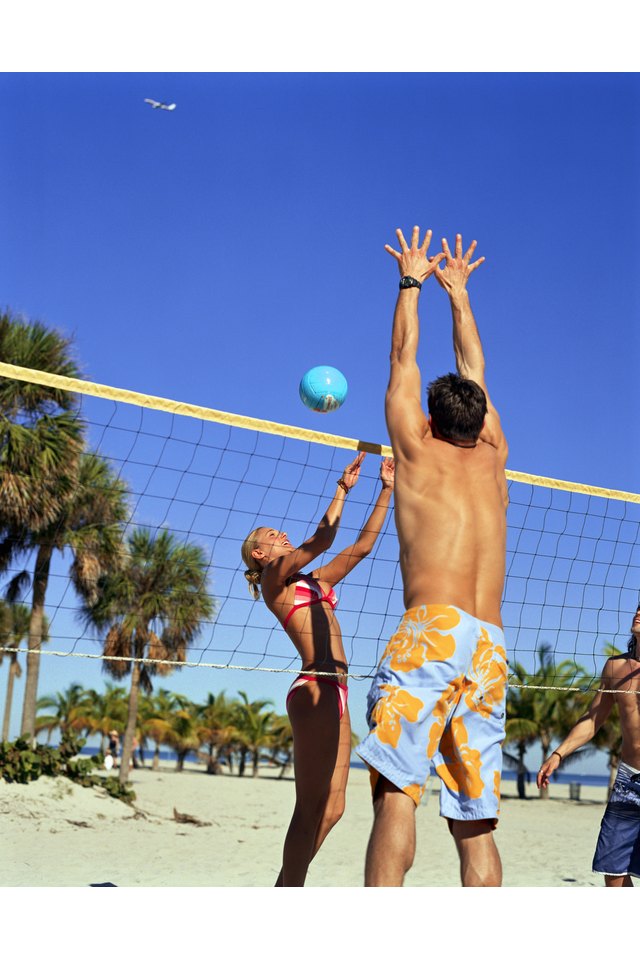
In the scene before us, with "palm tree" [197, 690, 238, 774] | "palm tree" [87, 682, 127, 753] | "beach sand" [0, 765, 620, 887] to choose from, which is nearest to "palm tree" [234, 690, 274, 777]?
"palm tree" [197, 690, 238, 774]

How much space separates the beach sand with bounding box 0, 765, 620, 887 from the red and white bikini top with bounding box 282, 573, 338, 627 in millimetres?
4320

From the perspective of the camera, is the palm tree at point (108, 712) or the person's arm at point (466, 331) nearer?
the person's arm at point (466, 331)

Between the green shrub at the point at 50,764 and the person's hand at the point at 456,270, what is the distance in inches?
421

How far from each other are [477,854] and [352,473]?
2.08 meters

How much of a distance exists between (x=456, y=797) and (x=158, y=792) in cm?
2132

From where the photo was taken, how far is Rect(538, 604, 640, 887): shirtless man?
17.8 feet

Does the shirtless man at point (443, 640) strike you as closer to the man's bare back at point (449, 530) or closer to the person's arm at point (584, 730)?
the man's bare back at point (449, 530)

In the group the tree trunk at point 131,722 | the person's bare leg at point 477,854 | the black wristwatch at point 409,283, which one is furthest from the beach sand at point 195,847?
the black wristwatch at point 409,283

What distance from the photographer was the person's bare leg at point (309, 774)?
4.46 meters

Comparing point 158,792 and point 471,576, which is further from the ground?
point 471,576

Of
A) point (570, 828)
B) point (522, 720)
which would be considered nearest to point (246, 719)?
point (522, 720)

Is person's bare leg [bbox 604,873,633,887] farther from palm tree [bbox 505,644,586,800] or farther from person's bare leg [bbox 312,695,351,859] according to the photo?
→ palm tree [bbox 505,644,586,800]
